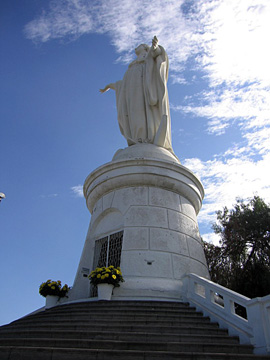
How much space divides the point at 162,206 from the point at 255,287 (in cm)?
631

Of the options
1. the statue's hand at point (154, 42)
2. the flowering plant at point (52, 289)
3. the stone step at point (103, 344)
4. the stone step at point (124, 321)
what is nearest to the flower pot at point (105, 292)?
the stone step at point (124, 321)

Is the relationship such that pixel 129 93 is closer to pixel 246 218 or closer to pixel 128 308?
pixel 246 218

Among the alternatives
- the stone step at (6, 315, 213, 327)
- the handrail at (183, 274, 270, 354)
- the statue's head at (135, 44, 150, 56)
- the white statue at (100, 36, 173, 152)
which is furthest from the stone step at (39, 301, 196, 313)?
the statue's head at (135, 44, 150, 56)

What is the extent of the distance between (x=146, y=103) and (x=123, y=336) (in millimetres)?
10091

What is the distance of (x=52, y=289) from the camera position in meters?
9.61

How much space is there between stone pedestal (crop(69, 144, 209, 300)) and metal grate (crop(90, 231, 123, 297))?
0.15 metres

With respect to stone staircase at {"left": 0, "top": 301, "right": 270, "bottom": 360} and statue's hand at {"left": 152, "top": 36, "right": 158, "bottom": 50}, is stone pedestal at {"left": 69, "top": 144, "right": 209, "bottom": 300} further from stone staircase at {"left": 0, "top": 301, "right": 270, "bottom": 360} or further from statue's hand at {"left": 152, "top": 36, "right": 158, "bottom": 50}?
statue's hand at {"left": 152, "top": 36, "right": 158, "bottom": 50}

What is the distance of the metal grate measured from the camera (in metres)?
10.0

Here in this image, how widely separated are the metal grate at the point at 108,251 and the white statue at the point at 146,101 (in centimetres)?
423

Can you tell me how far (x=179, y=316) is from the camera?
6.80 metres

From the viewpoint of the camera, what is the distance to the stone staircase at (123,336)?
14.4ft

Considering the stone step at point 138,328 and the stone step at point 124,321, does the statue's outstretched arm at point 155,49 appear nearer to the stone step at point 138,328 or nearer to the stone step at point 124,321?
the stone step at point 124,321

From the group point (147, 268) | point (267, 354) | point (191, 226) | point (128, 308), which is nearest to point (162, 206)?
point (191, 226)

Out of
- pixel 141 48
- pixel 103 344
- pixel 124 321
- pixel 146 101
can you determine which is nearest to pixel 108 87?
pixel 141 48
